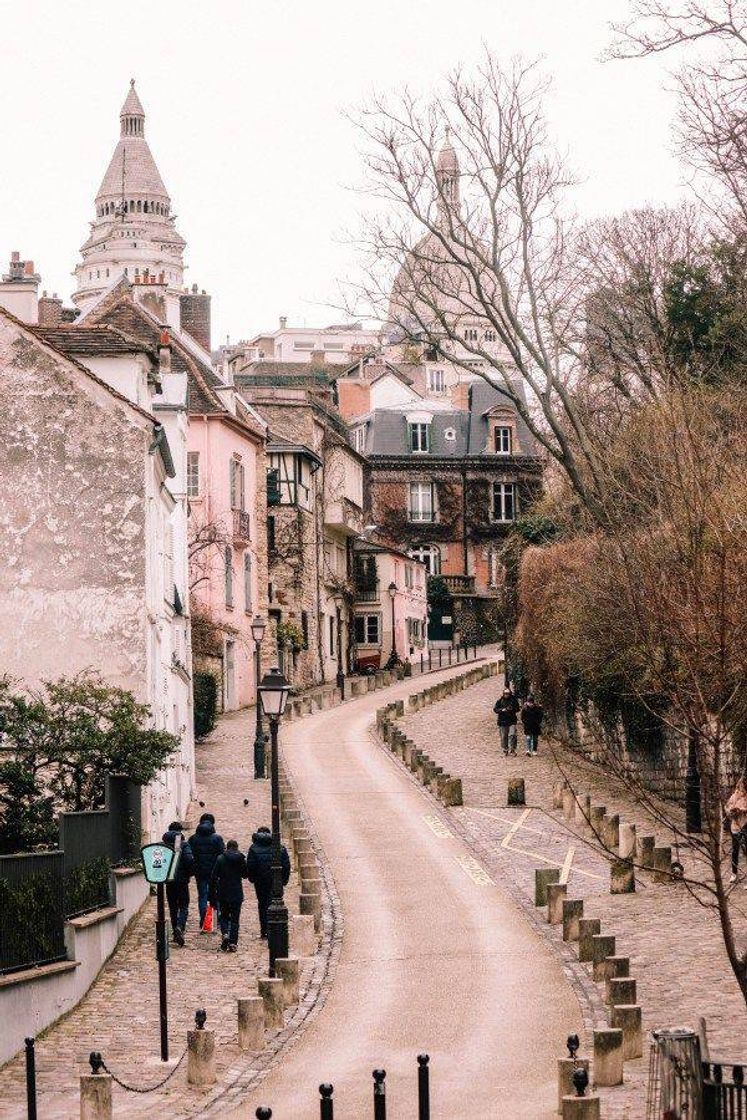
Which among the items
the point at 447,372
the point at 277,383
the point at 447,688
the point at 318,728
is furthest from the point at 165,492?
the point at 447,372

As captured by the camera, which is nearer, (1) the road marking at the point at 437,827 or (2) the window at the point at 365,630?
(1) the road marking at the point at 437,827

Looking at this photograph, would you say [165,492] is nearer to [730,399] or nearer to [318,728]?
[730,399]

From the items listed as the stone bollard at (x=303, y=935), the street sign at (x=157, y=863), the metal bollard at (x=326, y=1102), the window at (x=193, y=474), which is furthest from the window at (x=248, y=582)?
the metal bollard at (x=326, y=1102)

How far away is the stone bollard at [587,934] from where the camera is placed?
66.9 ft

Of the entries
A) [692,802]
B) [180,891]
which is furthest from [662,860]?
[180,891]

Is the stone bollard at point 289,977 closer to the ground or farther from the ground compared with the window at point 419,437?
closer to the ground

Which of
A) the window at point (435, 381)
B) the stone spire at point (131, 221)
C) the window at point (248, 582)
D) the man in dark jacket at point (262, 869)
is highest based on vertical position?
the stone spire at point (131, 221)

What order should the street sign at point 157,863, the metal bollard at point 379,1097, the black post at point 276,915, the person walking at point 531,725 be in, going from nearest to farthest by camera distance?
1. the metal bollard at point 379,1097
2. the street sign at point 157,863
3. the black post at point 276,915
4. the person walking at point 531,725

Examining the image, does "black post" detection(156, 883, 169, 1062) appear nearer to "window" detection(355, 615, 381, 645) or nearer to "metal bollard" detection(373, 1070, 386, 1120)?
"metal bollard" detection(373, 1070, 386, 1120)

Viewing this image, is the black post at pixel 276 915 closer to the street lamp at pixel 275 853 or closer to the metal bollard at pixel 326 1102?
the street lamp at pixel 275 853

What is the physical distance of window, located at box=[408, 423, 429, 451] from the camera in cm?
9806

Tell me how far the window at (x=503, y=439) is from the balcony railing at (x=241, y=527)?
40.2 metres

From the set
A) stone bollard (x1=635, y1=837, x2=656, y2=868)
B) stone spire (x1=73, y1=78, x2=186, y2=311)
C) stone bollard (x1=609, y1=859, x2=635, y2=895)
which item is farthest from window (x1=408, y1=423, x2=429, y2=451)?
stone spire (x1=73, y1=78, x2=186, y2=311)

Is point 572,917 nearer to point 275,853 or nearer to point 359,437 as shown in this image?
point 275,853
